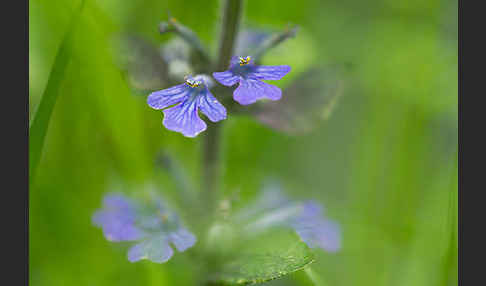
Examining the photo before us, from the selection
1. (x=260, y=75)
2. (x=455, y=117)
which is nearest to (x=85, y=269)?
(x=260, y=75)

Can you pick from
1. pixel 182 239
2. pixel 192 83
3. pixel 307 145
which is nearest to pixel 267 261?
pixel 182 239

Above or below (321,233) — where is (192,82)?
above

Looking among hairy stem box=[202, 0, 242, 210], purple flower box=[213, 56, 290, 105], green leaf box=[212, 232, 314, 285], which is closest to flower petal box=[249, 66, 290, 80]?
purple flower box=[213, 56, 290, 105]

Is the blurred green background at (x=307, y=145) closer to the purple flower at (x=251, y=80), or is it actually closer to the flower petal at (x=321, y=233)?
the flower petal at (x=321, y=233)

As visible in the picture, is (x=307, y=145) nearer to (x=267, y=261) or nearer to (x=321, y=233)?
(x=321, y=233)

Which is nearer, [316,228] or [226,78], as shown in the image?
[226,78]

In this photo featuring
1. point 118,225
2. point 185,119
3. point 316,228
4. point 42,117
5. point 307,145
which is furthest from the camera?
point 307,145

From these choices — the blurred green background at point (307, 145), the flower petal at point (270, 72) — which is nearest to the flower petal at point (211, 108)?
the flower petal at point (270, 72)
